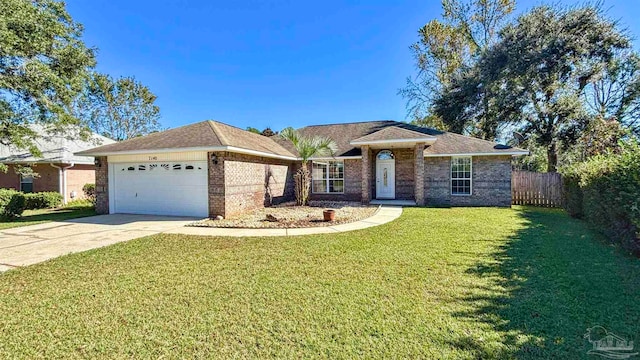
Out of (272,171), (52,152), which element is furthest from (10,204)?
(272,171)

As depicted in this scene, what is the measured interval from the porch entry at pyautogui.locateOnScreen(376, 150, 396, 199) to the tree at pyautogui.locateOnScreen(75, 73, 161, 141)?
3142 cm

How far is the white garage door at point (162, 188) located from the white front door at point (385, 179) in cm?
975

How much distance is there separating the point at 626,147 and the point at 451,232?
435cm

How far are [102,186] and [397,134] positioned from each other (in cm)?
1422

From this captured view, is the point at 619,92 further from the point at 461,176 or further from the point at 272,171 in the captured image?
the point at 272,171

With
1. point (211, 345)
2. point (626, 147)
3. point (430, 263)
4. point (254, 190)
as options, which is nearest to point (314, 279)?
point (211, 345)

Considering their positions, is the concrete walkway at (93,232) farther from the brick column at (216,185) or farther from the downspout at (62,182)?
the downspout at (62,182)

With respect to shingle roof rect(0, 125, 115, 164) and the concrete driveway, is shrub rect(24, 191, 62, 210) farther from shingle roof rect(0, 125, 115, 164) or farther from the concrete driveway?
the concrete driveway

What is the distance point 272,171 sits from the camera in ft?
48.5

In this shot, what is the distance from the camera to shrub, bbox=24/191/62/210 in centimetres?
1466

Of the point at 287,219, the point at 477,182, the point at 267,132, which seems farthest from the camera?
the point at 267,132

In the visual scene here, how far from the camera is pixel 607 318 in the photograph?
11.1 ft

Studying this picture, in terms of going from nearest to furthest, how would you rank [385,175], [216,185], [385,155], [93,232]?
[93,232] < [216,185] < [385,155] < [385,175]

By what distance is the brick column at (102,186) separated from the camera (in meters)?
12.5
